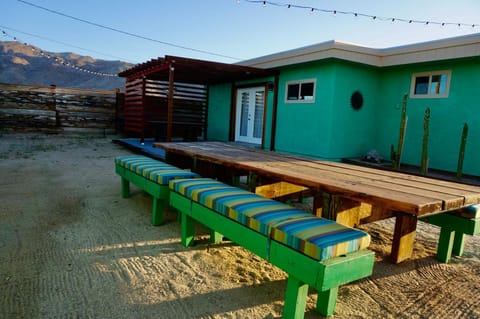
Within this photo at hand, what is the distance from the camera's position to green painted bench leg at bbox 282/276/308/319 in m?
1.58

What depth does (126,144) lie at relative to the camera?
9203 millimetres

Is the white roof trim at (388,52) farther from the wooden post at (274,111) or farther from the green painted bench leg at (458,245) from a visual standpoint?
the green painted bench leg at (458,245)

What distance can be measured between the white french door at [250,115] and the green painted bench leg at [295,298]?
7500 mm

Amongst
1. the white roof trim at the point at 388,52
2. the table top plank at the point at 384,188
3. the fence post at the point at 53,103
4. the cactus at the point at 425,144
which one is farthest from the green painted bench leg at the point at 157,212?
the fence post at the point at 53,103

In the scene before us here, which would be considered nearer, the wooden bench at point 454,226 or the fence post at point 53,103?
the wooden bench at point 454,226

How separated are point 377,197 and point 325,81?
5766 millimetres

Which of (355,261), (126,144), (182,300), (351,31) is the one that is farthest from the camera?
(351,31)

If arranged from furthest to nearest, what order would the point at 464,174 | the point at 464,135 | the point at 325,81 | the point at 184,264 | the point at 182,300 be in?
the point at 325,81 → the point at 464,174 → the point at 464,135 → the point at 184,264 → the point at 182,300

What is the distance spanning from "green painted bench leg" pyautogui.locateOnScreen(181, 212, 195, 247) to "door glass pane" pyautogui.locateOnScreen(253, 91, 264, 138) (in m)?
6.64

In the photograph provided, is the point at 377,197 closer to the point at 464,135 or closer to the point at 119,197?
the point at 119,197

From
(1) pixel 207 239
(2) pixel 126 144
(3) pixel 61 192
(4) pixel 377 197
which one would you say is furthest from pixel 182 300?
(2) pixel 126 144

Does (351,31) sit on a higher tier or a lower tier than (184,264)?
higher

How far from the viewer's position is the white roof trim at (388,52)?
5.57 metres

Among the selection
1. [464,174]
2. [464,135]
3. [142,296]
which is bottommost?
[142,296]
